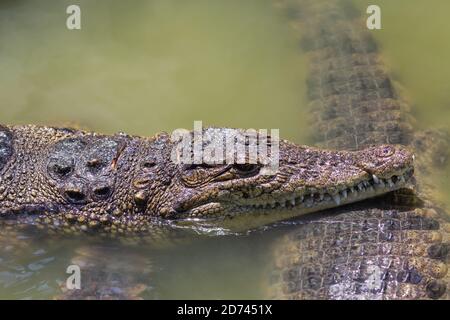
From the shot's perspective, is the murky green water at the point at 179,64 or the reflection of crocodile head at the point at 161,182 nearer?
the reflection of crocodile head at the point at 161,182

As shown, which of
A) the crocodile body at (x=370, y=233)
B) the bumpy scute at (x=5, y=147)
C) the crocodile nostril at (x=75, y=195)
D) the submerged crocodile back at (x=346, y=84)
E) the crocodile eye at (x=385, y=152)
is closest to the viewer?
the crocodile body at (x=370, y=233)

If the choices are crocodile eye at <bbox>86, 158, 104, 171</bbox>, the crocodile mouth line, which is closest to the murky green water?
the crocodile mouth line

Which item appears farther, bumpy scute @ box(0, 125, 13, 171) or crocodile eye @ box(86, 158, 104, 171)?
bumpy scute @ box(0, 125, 13, 171)

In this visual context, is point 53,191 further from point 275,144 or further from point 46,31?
point 46,31

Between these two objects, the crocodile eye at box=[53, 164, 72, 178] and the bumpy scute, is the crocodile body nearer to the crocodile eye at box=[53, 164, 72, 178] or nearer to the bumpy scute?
the crocodile eye at box=[53, 164, 72, 178]

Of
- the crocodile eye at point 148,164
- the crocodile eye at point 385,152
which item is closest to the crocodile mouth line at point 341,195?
the crocodile eye at point 385,152

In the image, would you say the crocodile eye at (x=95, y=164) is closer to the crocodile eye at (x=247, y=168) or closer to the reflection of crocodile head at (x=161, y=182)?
the reflection of crocodile head at (x=161, y=182)

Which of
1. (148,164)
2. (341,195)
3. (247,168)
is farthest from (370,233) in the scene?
(148,164)
